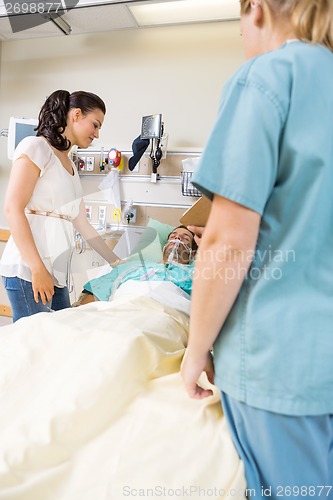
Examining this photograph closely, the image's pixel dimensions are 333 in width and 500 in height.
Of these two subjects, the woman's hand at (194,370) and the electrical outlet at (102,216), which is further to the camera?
the electrical outlet at (102,216)

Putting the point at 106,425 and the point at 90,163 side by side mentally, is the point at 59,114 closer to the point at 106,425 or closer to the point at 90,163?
the point at 106,425

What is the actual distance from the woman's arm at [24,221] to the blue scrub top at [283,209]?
39.5 inches

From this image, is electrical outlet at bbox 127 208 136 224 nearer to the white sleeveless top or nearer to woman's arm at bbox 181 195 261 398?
the white sleeveless top

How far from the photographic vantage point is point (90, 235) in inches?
83.0

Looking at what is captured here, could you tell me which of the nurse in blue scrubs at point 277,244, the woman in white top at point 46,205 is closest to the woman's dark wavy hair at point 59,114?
the woman in white top at point 46,205

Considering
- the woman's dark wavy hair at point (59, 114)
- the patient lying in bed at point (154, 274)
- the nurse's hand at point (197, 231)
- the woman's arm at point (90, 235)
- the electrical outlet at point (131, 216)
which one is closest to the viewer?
the woman's dark wavy hair at point (59, 114)

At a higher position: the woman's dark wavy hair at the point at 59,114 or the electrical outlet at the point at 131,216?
the woman's dark wavy hair at the point at 59,114

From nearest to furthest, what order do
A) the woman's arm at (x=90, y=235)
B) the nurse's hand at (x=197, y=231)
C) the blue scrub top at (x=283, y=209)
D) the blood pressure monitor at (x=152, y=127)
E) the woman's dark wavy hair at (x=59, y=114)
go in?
the blue scrub top at (x=283, y=209), the woman's dark wavy hair at (x=59, y=114), the woman's arm at (x=90, y=235), the nurse's hand at (x=197, y=231), the blood pressure monitor at (x=152, y=127)

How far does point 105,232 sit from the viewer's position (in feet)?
9.84

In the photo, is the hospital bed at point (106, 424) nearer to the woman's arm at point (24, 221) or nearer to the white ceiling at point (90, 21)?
the woman's arm at point (24, 221)

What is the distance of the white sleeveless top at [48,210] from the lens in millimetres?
1584

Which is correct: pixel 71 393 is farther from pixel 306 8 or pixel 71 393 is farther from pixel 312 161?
pixel 306 8

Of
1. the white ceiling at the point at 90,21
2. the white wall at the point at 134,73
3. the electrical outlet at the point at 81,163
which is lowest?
the electrical outlet at the point at 81,163

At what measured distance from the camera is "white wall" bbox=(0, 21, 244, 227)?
306 cm
